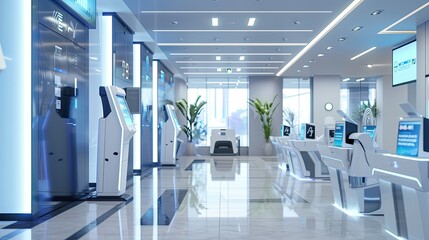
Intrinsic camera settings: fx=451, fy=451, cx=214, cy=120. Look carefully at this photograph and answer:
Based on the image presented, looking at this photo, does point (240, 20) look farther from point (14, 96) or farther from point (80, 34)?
point (14, 96)

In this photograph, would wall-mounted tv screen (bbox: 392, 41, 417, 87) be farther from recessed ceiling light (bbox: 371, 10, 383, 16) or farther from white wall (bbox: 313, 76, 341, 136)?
white wall (bbox: 313, 76, 341, 136)

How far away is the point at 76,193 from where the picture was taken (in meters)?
6.93

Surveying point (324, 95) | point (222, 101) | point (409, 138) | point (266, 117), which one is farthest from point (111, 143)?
point (222, 101)

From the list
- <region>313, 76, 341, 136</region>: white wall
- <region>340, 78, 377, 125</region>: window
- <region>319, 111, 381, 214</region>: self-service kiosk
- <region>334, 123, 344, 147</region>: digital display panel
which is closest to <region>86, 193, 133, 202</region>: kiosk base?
<region>319, 111, 381, 214</region>: self-service kiosk

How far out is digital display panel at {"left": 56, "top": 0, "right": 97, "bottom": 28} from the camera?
622 centimetres

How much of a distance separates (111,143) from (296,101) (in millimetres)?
14948

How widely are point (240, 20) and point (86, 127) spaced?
12.6 feet

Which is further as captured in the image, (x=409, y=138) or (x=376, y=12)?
(x=376, y=12)

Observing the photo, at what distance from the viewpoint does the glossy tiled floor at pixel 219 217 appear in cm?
473

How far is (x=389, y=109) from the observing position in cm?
1791

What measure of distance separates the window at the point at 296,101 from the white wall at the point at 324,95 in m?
1.68

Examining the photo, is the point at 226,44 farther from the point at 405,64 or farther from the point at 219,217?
the point at 219,217

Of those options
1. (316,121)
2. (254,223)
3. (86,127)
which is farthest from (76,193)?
(316,121)

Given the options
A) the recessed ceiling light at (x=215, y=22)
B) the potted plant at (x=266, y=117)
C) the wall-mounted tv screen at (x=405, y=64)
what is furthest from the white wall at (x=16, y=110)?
the potted plant at (x=266, y=117)
